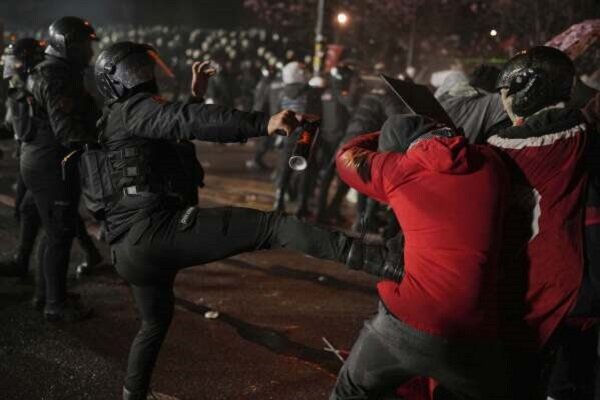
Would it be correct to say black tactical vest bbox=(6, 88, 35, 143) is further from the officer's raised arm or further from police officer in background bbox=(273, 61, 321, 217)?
police officer in background bbox=(273, 61, 321, 217)

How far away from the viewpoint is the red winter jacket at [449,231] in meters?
2.10

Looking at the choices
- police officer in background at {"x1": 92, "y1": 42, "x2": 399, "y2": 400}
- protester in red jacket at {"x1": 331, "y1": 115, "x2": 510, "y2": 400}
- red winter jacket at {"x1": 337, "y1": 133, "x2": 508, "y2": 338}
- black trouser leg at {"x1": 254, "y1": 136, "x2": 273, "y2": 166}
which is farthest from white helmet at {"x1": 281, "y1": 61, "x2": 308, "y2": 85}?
red winter jacket at {"x1": 337, "y1": 133, "x2": 508, "y2": 338}

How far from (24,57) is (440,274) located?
15.1ft

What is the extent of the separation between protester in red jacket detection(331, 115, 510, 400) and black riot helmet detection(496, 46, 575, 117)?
49 cm

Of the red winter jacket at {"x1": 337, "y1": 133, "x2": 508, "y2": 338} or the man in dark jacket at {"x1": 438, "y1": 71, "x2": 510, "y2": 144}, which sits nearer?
the red winter jacket at {"x1": 337, "y1": 133, "x2": 508, "y2": 338}

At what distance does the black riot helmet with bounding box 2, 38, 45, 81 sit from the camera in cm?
529

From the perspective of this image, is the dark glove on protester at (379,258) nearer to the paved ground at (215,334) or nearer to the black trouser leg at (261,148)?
the paved ground at (215,334)

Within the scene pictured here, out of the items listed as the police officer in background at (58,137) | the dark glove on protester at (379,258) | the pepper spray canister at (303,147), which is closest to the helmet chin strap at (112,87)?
the pepper spray canister at (303,147)

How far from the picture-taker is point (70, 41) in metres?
4.50

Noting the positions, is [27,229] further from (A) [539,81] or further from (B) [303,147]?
(A) [539,81]

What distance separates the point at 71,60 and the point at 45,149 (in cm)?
73

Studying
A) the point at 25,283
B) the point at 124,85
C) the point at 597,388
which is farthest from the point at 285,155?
the point at 597,388

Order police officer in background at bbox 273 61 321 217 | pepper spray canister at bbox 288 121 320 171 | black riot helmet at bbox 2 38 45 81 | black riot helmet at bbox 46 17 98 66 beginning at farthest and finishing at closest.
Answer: police officer in background at bbox 273 61 321 217, black riot helmet at bbox 2 38 45 81, black riot helmet at bbox 46 17 98 66, pepper spray canister at bbox 288 121 320 171

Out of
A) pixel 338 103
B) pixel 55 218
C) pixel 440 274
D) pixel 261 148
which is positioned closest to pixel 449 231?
pixel 440 274
